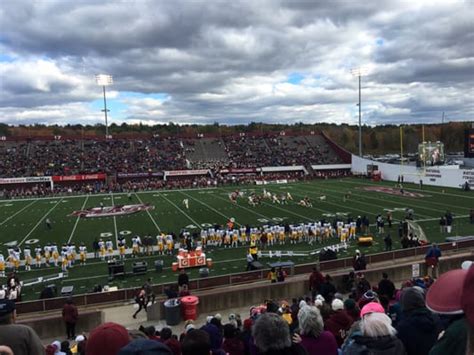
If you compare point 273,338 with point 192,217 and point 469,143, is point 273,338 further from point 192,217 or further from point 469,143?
point 469,143

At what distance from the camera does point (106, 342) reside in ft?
8.34

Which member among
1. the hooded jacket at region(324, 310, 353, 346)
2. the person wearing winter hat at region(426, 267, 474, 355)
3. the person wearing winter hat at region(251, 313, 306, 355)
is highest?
the person wearing winter hat at region(426, 267, 474, 355)

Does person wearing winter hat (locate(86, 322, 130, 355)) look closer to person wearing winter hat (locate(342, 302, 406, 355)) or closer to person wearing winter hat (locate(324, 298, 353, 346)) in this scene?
person wearing winter hat (locate(342, 302, 406, 355))

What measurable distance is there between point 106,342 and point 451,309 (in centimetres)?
194

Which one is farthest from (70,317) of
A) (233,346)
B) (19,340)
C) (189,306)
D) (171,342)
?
(19,340)

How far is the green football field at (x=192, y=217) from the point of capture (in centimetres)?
1750

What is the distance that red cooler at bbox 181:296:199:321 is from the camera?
416 inches

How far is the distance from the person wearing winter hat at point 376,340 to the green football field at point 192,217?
526 inches

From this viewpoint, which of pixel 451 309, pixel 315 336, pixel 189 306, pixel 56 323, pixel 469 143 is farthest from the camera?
pixel 469 143

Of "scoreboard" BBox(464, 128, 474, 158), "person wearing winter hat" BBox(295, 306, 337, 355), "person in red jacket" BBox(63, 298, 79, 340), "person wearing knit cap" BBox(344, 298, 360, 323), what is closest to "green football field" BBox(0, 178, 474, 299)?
"scoreboard" BBox(464, 128, 474, 158)

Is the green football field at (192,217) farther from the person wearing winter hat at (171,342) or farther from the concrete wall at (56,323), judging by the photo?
the person wearing winter hat at (171,342)

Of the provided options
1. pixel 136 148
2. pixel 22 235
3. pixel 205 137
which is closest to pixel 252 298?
pixel 22 235

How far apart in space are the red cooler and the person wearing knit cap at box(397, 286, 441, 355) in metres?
7.67

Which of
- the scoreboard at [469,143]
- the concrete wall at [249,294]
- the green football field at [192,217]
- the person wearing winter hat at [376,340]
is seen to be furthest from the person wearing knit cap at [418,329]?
the scoreboard at [469,143]
